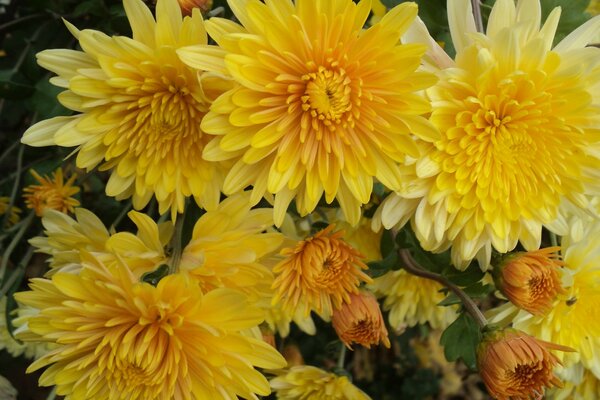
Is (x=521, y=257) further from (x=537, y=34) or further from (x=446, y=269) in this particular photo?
(x=537, y=34)

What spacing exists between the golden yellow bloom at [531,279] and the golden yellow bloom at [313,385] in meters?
0.32

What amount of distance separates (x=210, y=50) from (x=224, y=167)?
0.12 metres

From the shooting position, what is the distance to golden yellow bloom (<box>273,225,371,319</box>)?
70 centimetres

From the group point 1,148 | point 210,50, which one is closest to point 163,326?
point 210,50

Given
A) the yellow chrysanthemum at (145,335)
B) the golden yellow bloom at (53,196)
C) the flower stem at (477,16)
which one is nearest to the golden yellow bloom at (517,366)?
the yellow chrysanthemum at (145,335)

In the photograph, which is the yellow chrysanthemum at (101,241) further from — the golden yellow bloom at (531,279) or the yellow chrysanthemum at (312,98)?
the golden yellow bloom at (531,279)

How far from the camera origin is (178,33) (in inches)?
23.8

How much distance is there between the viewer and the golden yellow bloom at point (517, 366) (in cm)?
68

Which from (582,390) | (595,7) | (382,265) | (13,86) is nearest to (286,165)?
(382,265)

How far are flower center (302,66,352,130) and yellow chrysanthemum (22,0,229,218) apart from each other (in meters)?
0.08

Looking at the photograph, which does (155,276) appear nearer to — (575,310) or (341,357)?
(341,357)

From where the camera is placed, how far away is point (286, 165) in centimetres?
59

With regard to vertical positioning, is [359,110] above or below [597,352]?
above

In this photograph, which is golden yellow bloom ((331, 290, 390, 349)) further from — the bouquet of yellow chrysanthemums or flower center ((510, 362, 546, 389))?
flower center ((510, 362, 546, 389))
